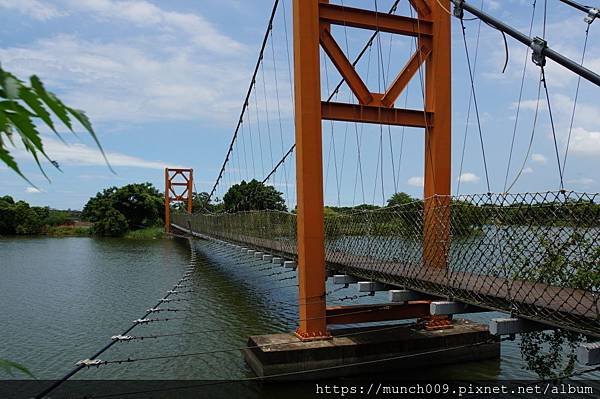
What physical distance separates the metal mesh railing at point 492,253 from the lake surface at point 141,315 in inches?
59.4

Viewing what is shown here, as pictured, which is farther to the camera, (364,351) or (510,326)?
(364,351)

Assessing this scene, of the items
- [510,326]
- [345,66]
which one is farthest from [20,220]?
[510,326]

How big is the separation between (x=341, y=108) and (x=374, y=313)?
2427mm

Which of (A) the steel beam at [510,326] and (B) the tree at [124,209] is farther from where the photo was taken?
(B) the tree at [124,209]

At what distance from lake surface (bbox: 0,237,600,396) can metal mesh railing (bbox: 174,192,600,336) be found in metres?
1.51

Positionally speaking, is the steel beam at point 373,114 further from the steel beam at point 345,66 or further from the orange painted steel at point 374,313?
the orange painted steel at point 374,313

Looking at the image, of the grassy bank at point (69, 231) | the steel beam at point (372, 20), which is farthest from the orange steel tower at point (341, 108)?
the grassy bank at point (69, 231)

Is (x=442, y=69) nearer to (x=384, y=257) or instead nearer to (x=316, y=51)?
(x=316, y=51)

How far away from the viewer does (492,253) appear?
3951 millimetres

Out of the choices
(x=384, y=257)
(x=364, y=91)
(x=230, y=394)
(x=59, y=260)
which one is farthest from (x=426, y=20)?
(x=59, y=260)

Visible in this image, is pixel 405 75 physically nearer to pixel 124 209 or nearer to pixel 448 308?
pixel 448 308

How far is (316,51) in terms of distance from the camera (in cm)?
562

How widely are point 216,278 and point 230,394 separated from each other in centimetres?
981

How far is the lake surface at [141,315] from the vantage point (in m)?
6.20
